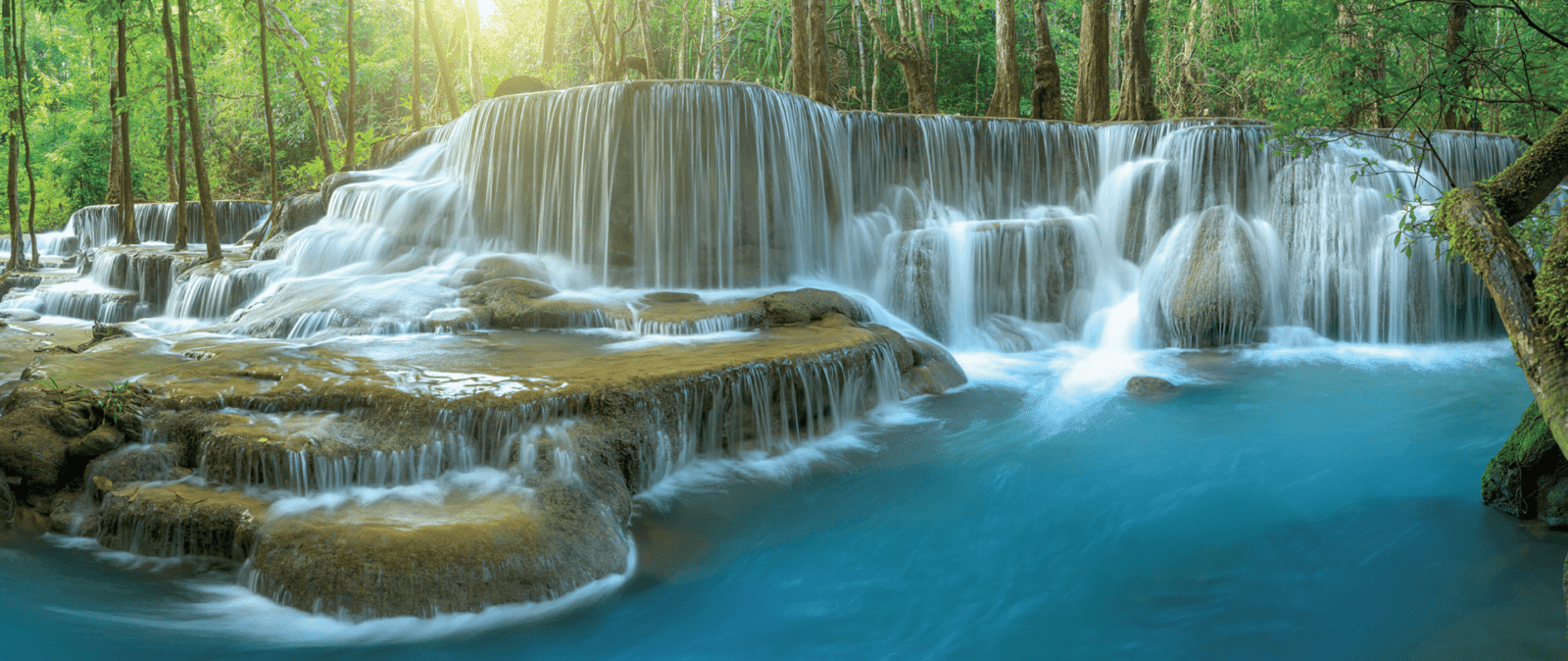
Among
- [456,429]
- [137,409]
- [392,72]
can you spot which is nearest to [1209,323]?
[456,429]

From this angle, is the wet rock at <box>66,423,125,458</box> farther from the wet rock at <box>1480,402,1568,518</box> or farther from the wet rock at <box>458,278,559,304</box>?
the wet rock at <box>1480,402,1568,518</box>

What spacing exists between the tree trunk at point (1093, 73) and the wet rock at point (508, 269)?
9.52 metres

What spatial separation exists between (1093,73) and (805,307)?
890 cm

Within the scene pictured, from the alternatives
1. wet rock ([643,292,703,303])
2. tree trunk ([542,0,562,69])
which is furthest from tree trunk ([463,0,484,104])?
wet rock ([643,292,703,303])

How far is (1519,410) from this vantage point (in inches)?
321

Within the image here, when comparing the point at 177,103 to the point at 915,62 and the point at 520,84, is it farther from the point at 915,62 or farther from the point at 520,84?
the point at 915,62

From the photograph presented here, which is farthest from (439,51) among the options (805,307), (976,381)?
(976,381)

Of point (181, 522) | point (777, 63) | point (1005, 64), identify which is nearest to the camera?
point (181, 522)

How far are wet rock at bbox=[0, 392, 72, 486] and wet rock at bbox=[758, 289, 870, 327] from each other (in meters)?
5.43

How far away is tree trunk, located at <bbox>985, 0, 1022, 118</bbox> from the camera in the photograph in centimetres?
1486

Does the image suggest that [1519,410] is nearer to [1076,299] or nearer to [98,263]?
[1076,299]

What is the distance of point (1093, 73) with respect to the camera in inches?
590

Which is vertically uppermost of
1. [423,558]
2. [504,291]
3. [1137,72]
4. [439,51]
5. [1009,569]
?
[439,51]

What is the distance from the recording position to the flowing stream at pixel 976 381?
166 inches
